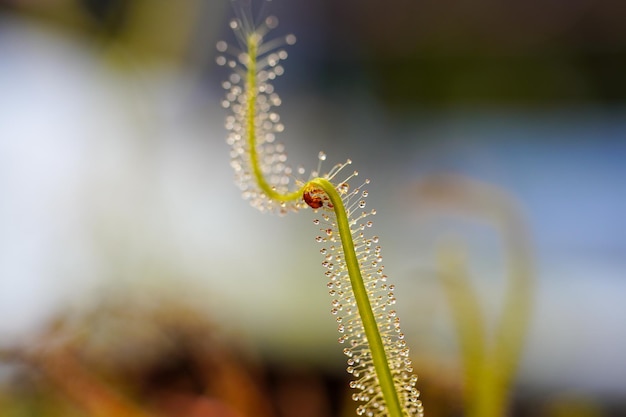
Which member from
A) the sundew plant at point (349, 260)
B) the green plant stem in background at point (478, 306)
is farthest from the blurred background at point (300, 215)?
the sundew plant at point (349, 260)

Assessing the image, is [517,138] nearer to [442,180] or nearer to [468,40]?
[468,40]

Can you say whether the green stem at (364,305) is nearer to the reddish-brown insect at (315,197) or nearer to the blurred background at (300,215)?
the reddish-brown insect at (315,197)

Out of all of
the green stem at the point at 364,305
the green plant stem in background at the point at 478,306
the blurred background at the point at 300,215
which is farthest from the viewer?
the blurred background at the point at 300,215

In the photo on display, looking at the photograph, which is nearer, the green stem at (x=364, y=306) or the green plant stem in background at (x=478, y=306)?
the green stem at (x=364, y=306)

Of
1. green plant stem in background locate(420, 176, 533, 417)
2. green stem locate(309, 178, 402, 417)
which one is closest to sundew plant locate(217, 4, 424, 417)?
green stem locate(309, 178, 402, 417)

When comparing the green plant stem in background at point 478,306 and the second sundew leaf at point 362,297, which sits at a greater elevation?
the green plant stem in background at point 478,306

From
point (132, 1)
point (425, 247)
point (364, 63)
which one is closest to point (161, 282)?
point (132, 1)

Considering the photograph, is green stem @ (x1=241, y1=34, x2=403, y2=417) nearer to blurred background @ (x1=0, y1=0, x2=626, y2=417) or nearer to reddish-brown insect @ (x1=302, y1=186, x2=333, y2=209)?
reddish-brown insect @ (x1=302, y1=186, x2=333, y2=209)
